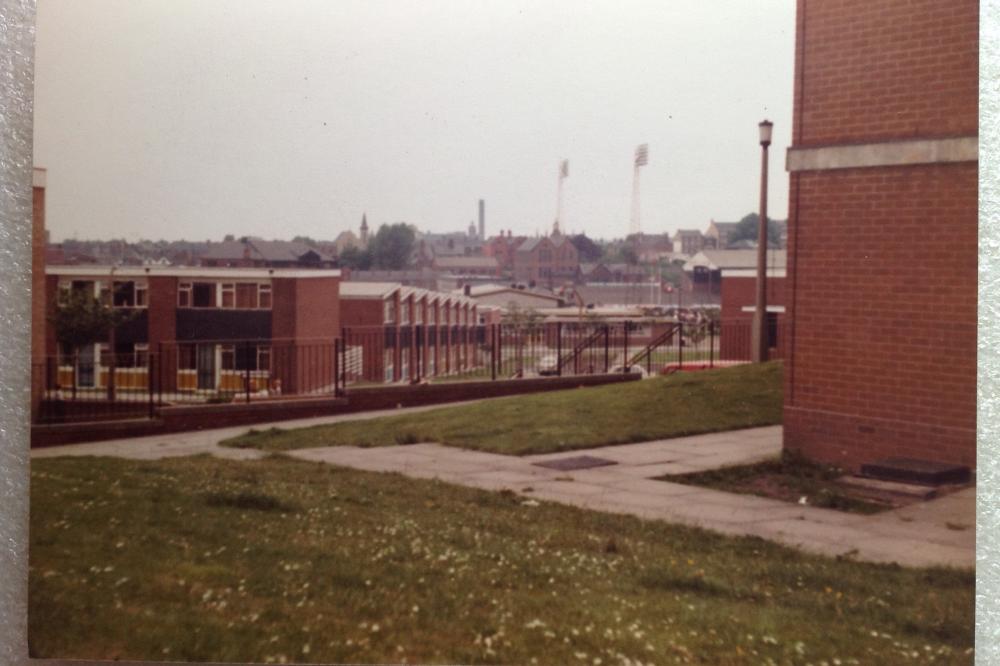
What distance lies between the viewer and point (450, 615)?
3.92m

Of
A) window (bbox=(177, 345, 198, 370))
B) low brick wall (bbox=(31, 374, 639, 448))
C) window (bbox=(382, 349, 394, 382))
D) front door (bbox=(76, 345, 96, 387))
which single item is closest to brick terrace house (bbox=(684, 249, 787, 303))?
low brick wall (bbox=(31, 374, 639, 448))

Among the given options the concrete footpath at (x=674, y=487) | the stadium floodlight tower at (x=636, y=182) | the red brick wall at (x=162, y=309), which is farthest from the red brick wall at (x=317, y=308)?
the stadium floodlight tower at (x=636, y=182)

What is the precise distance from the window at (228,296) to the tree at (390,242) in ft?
1.97

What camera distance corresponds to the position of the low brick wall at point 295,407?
4441 millimetres

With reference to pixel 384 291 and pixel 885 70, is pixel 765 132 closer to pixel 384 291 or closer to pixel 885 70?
pixel 885 70

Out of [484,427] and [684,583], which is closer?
[684,583]

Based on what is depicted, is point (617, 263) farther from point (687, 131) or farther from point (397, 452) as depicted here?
point (397, 452)

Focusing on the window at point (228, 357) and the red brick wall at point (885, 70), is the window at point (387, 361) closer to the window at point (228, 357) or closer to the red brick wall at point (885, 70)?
the window at point (228, 357)

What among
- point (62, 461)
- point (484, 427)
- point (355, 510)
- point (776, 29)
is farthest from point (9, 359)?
point (776, 29)

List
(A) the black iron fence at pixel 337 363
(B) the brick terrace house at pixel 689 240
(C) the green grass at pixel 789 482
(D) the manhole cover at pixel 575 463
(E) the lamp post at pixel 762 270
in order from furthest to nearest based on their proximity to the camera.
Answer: (A) the black iron fence at pixel 337 363 < (D) the manhole cover at pixel 575 463 < (B) the brick terrace house at pixel 689 240 < (E) the lamp post at pixel 762 270 < (C) the green grass at pixel 789 482

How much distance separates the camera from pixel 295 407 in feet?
15.2

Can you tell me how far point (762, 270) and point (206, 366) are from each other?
227cm

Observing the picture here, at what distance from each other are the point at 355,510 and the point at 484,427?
605mm

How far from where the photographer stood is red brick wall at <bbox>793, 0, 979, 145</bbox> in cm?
360
